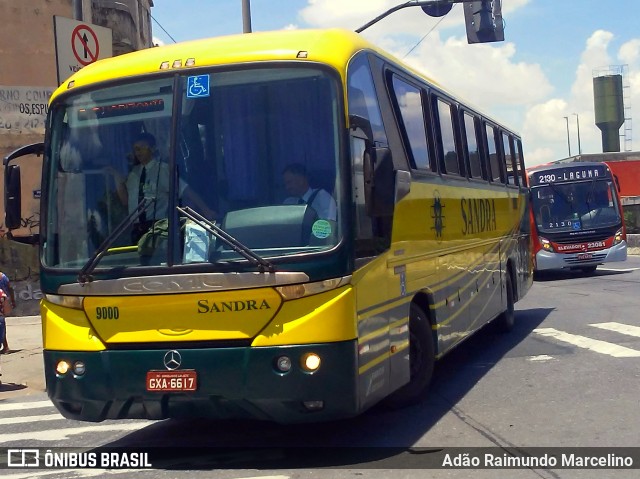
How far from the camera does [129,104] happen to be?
7.08 meters

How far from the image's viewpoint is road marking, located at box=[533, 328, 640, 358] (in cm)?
1115

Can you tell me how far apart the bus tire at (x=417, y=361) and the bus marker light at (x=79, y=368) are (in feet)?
9.58

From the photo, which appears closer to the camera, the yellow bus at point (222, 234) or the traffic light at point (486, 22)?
the yellow bus at point (222, 234)

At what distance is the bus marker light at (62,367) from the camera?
22.9 ft

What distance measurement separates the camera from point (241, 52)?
6926 mm

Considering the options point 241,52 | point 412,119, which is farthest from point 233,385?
point 412,119

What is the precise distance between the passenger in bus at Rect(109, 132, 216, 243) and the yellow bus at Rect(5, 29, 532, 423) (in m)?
0.01

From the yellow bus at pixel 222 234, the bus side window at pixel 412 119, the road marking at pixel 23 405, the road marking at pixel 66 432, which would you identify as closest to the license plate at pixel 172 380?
Answer: the yellow bus at pixel 222 234

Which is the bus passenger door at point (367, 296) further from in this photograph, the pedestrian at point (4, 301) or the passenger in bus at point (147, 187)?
the pedestrian at point (4, 301)

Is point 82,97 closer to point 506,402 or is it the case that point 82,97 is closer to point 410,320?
point 410,320

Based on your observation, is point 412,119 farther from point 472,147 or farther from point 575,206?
point 575,206

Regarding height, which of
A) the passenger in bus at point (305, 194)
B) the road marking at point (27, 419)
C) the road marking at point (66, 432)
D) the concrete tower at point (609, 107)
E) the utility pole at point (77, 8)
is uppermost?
the concrete tower at point (609, 107)

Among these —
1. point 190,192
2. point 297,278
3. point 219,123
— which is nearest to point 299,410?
point 297,278

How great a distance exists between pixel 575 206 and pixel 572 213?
0.21m
